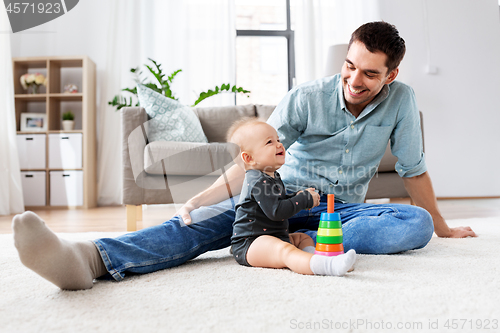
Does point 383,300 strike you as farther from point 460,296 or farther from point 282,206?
point 282,206

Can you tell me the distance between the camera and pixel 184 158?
1.85m

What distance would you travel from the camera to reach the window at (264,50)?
405 cm

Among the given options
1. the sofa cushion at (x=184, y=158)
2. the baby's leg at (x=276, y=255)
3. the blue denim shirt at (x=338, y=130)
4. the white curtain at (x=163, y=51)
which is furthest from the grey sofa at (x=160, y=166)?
the white curtain at (x=163, y=51)

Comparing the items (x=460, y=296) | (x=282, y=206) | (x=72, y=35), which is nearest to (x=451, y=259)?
(x=460, y=296)

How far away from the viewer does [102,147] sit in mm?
3602

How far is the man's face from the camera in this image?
1.05m

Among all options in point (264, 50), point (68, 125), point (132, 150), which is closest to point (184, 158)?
point (132, 150)

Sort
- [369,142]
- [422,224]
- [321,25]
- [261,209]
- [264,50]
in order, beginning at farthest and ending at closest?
[264,50], [321,25], [369,142], [422,224], [261,209]

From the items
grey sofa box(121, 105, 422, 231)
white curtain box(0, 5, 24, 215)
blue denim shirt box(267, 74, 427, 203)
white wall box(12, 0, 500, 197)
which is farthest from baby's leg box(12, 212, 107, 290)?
white wall box(12, 0, 500, 197)

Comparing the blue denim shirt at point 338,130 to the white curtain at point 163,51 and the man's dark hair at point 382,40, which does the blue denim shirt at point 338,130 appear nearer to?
the man's dark hair at point 382,40

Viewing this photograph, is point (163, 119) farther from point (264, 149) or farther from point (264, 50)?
point (264, 50)

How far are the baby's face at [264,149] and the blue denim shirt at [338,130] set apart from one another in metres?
0.15

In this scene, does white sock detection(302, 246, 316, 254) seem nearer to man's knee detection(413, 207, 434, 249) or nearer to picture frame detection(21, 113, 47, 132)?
man's knee detection(413, 207, 434, 249)

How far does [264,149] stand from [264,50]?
11.1 feet
